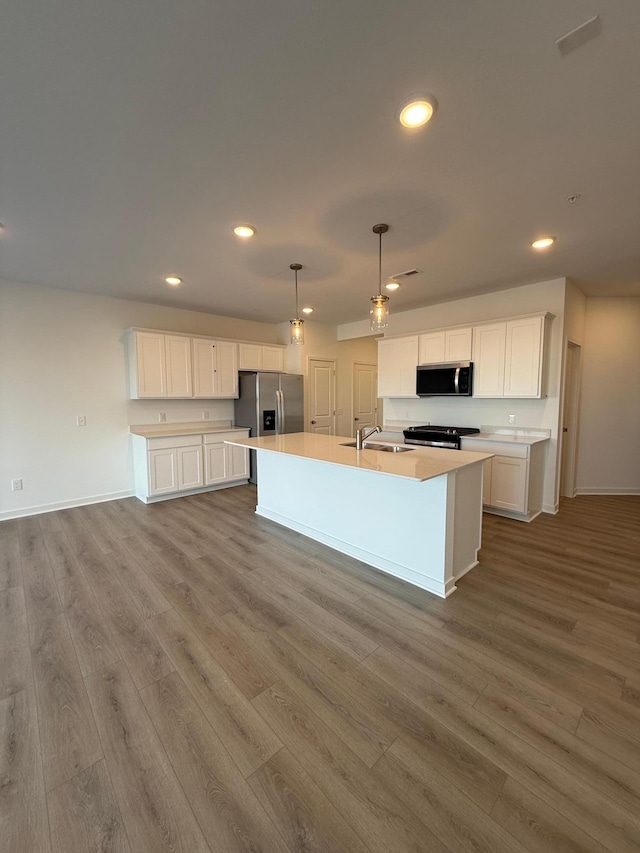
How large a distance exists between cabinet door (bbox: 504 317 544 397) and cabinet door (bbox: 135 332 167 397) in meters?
4.50

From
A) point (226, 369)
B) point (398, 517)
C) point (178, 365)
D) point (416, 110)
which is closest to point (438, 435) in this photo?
point (398, 517)

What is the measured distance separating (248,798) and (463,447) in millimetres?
3874

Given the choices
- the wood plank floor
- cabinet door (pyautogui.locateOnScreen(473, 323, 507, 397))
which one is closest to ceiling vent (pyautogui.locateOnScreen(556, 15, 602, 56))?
the wood plank floor

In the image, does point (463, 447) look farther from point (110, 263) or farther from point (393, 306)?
point (110, 263)

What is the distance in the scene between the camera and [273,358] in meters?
6.09

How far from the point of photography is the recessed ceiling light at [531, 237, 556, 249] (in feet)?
9.68

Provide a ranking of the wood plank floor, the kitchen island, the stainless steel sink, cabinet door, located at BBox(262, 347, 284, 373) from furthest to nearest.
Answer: cabinet door, located at BBox(262, 347, 284, 373) → the stainless steel sink → the kitchen island → the wood plank floor

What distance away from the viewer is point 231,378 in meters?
5.57

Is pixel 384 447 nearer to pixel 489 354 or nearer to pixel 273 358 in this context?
pixel 489 354

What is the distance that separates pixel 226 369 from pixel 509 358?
4006 millimetres

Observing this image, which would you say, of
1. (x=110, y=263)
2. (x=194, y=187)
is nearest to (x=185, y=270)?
(x=110, y=263)

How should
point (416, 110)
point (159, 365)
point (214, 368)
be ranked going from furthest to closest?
point (214, 368), point (159, 365), point (416, 110)

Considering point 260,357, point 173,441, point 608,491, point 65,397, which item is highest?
point 260,357

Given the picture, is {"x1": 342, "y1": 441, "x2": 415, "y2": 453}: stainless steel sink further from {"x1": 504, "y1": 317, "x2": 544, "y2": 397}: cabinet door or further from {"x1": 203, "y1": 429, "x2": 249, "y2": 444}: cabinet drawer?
{"x1": 203, "y1": 429, "x2": 249, "y2": 444}: cabinet drawer
